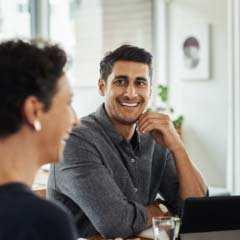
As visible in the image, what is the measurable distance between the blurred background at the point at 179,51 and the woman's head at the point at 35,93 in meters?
3.09

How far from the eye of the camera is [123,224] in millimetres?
1642

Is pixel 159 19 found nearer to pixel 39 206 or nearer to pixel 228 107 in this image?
pixel 228 107

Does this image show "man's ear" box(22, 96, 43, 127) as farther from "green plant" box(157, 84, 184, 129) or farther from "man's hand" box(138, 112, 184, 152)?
"green plant" box(157, 84, 184, 129)

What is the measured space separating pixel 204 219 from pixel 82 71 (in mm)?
3116

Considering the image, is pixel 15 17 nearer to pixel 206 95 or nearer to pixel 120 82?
pixel 206 95

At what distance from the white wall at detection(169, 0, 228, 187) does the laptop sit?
9.46 ft

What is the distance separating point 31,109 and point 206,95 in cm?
356

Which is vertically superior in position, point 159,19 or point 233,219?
point 159,19

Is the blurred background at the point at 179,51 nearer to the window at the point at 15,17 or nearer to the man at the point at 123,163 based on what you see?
the window at the point at 15,17

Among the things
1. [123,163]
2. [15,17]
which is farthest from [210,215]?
[15,17]

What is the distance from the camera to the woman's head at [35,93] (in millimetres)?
848

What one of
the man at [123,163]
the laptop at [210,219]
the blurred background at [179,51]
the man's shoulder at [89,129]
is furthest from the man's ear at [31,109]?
the blurred background at [179,51]

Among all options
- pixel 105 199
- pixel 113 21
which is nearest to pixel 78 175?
pixel 105 199

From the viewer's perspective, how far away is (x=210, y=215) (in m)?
1.35
